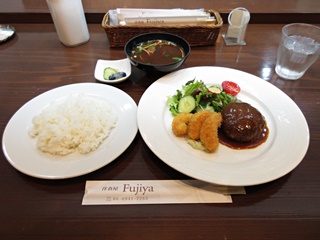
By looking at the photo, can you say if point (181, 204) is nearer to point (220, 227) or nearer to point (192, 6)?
point (220, 227)

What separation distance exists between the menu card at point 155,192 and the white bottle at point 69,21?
5.12ft

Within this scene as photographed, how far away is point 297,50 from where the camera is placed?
6.15 feet

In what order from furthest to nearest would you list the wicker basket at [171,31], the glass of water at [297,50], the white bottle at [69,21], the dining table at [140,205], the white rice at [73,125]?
the wicker basket at [171,31] < the white bottle at [69,21] < the glass of water at [297,50] < the white rice at [73,125] < the dining table at [140,205]

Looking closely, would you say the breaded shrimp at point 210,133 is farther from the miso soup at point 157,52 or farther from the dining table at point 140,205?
the miso soup at point 157,52

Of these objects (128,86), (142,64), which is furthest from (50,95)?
(142,64)

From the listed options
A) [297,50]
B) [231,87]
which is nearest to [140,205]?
[231,87]

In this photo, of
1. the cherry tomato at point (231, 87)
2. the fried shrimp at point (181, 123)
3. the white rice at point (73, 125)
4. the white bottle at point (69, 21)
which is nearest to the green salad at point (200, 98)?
the cherry tomato at point (231, 87)

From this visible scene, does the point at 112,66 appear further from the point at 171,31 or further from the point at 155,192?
the point at 155,192

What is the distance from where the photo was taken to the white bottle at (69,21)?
1964 mm

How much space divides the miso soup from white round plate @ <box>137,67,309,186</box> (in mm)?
172

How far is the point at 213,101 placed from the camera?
163 cm

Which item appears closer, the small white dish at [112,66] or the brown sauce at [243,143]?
the brown sauce at [243,143]

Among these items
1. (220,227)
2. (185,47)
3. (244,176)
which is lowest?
(220,227)

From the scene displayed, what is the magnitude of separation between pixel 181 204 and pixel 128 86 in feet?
3.45
